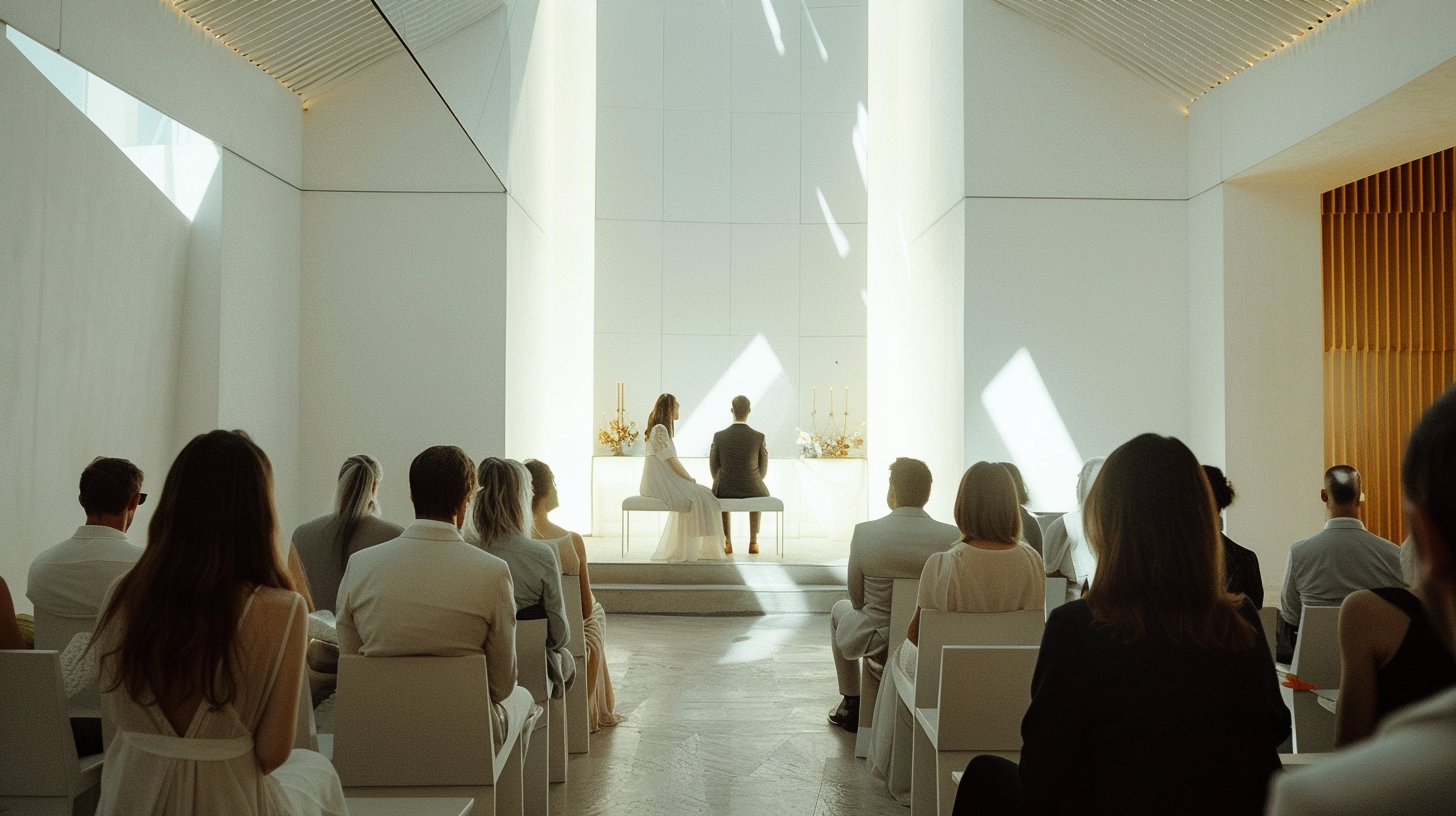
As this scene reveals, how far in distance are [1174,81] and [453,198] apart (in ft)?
18.2

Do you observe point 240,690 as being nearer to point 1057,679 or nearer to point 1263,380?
point 1057,679

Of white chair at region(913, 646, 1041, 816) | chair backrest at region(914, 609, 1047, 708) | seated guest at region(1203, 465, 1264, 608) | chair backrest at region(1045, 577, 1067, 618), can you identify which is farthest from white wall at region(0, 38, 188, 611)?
seated guest at region(1203, 465, 1264, 608)

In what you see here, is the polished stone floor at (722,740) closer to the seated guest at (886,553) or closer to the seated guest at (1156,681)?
the seated guest at (886,553)

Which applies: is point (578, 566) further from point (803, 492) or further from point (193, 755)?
point (803, 492)

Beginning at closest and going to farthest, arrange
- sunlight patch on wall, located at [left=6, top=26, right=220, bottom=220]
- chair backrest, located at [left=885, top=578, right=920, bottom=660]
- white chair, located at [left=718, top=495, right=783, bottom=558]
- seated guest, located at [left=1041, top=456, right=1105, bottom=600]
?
1. chair backrest, located at [left=885, top=578, right=920, bottom=660]
2. seated guest, located at [left=1041, top=456, right=1105, bottom=600]
3. sunlight patch on wall, located at [left=6, top=26, right=220, bottom=220]
4. white chair, located at [left=718, top=495, right=783, bottom=558]

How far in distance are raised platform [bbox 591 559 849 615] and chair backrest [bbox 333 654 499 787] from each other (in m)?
5.56

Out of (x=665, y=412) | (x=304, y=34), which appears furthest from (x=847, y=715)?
(x=304, y=34)

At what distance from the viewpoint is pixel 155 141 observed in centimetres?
714

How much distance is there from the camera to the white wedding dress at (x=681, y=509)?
9273 mm

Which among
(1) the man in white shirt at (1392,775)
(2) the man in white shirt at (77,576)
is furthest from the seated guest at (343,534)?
(1) the man in white shirt at (1392,775)

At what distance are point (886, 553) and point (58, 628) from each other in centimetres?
300

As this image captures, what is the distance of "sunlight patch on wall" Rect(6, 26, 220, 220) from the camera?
6.48 meters

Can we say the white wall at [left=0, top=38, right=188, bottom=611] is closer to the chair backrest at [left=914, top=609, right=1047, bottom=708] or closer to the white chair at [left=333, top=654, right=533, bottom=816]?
the white chair at [left=333, top=654, right=533, bottom=816]

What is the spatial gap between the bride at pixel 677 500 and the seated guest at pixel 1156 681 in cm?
736
